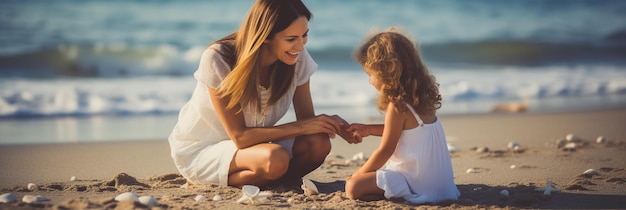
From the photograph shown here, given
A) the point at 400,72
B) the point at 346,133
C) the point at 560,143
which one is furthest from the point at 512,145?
the point at 400,72

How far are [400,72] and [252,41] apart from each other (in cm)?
85

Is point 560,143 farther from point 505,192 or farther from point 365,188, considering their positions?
point 365,188

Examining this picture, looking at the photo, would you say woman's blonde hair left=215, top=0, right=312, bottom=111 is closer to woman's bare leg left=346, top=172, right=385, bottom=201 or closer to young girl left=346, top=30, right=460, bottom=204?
young girl left=346, top=30, right=460, bottom=204

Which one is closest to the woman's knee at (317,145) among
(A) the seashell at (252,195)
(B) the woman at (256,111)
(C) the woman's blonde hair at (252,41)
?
(B) the woman at (256,111)

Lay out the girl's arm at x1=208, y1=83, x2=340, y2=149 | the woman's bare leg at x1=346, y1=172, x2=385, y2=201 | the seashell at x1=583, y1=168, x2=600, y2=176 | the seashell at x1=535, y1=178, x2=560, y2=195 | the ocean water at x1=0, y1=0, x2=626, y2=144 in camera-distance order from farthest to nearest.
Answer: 1. the ocean water at x1=0, y1=0, x2=626, y2=144
2. the seashell at x1=583, y1=168, x2=600, y2=176
3. the girl's arm at x1=208, y1=83, x2=340, y2=149
4. the seashell at x1=535, y1=178, x2=560, y2=195
5. the woman's bare leg at x1=346, y1=172, x2=385, y2=201

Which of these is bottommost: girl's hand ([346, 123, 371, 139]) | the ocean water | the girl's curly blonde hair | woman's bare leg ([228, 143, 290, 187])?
woman's bare leg ([228, 143, 290, 187])

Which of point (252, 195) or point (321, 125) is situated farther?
point (321, 125)

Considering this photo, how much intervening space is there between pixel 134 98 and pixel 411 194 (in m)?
6.36

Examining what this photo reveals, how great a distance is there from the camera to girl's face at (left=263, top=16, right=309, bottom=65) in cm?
443

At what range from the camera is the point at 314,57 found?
47.4 feet

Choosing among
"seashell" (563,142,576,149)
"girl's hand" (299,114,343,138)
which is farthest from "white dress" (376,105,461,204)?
"seashell" (563,142,576,149)

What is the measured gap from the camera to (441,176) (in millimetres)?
4199

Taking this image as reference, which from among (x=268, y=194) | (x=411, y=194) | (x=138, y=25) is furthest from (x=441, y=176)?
(x=138, y=25)

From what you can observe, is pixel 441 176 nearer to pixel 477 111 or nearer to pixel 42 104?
→ pixel 477 111
